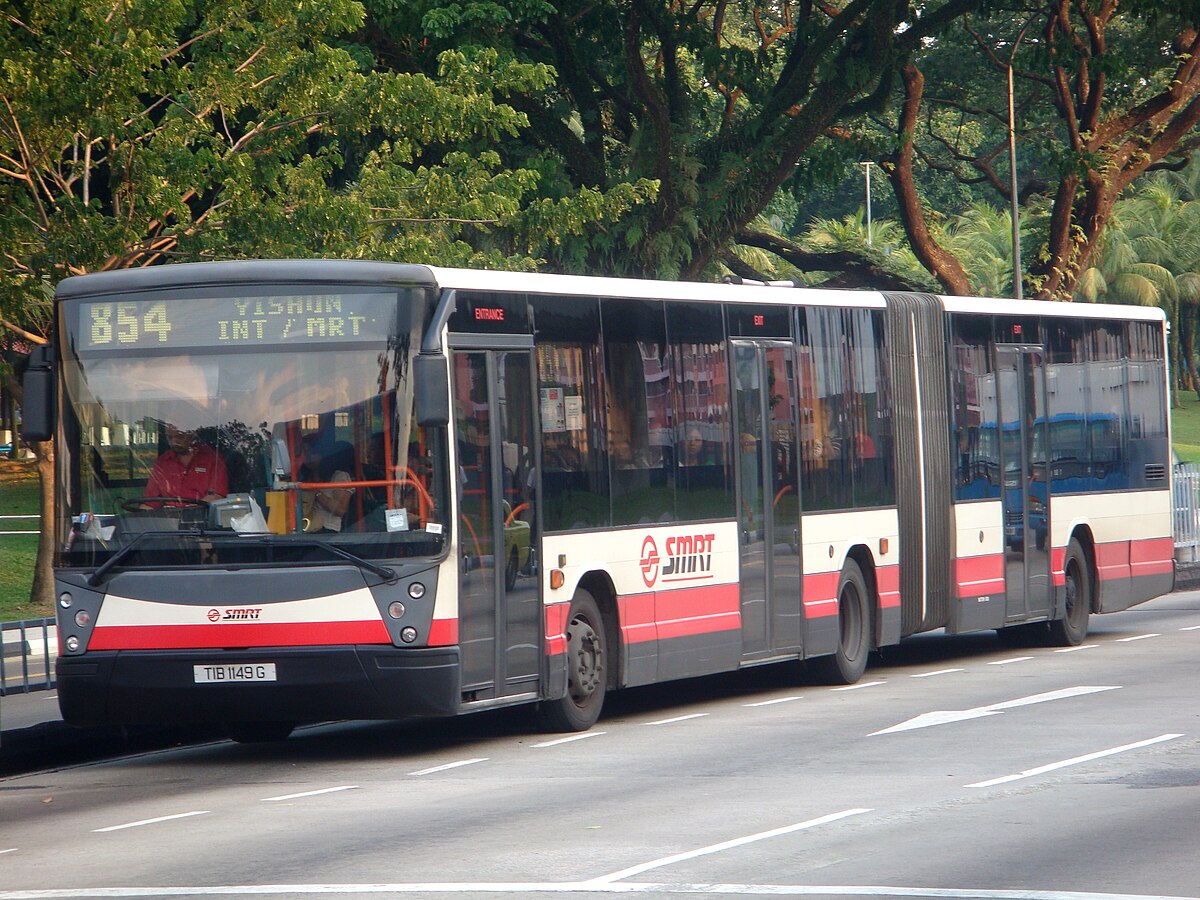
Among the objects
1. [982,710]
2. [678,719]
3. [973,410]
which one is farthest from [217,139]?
[982,710]

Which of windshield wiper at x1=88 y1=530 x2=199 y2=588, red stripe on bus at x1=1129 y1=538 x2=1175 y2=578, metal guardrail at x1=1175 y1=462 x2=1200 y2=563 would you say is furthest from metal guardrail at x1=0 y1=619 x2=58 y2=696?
metal guardrail at x1=1175 y1=462 x2=1200 y2=563

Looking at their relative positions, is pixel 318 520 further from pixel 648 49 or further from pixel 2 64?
pixel 648 49

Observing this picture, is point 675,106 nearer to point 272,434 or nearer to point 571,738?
point 571,738

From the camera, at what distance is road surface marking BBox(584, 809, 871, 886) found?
8.62 m

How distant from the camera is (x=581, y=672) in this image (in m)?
14.4

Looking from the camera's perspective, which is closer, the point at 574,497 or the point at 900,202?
the point at 574,497

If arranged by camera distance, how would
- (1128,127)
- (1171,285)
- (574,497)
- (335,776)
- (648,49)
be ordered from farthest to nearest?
(1171,285)
(648,49)
(1128,127)
(574,497)
(335,776)

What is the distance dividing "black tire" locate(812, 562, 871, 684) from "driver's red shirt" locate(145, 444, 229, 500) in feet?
21.6

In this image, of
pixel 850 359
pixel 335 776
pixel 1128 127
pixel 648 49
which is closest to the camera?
pixel 335 776

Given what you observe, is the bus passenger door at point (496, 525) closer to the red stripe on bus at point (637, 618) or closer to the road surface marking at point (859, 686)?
the red stripe on bus at point (637, 618)

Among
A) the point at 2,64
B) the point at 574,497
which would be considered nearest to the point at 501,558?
the point at 574,497

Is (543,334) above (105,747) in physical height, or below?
above

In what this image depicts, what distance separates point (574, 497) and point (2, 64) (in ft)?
28.7

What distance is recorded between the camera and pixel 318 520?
12.7 m
